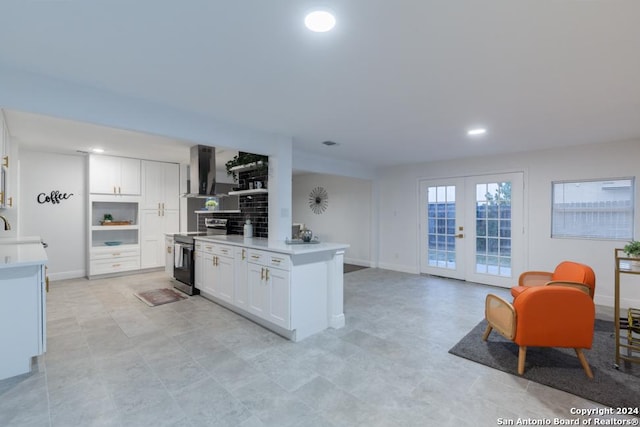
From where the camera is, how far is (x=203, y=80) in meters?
2.39

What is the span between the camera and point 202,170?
4910mm

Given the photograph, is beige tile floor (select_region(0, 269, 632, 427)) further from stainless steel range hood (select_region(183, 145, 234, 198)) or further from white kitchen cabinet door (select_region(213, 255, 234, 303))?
stainless steel range hood (select_region(183, 145, 234, 198))

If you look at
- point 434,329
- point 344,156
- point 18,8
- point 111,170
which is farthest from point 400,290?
point 111,170

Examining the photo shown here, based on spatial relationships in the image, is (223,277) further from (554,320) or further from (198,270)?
(554,320)

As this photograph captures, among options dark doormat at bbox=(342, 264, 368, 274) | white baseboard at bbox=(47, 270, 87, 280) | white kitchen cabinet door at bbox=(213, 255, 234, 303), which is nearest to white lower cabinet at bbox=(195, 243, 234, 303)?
white kitchen cabinet door at bbox=(213, 255, 234, 303)

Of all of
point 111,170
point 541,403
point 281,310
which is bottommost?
point 541,403

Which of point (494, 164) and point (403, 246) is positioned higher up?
point (494, 164)

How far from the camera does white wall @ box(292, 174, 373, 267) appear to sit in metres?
7.20

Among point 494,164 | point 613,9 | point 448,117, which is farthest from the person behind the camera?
point 494,164

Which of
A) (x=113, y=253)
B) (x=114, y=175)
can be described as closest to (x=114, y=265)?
(x=113, y=253)

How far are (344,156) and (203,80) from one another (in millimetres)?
3431

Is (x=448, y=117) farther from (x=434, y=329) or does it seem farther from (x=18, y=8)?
(x=18, y=8)

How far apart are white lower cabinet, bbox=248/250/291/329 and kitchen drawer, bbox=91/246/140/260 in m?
3.83

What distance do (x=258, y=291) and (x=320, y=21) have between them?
8.68ft
